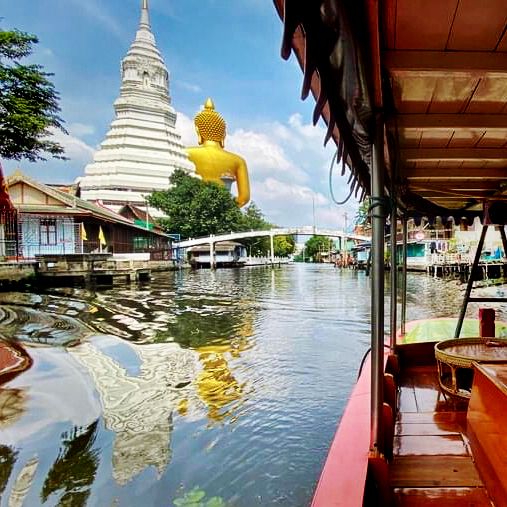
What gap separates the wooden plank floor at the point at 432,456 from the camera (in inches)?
70.1

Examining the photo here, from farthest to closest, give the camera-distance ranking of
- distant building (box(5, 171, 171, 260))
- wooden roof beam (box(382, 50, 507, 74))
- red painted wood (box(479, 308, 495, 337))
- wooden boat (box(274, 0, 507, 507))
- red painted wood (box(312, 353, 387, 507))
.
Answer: distant building (box(5, 171, 171, 260)) < red painted wood (box(479, 308, 495, 337)) < red painted wood (box(312, 353, 387, 507)) < wooden roof beam (box(382, 50, 507, 74)) < wooden boat (box(274, 0, 507, 507))

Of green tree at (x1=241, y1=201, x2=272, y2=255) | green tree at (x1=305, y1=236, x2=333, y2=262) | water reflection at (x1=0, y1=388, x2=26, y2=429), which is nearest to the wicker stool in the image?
water reflection at (x1=0, y1=388, x2=26, y2=429)

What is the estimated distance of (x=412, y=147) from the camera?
2.41 meters

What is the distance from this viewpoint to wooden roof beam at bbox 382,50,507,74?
136 centimetres

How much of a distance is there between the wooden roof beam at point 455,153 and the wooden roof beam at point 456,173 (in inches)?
13.5

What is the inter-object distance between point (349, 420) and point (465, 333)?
3.26 m

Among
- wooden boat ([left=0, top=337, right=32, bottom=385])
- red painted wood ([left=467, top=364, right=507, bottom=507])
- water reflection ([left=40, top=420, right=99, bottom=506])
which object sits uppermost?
red painted wood ([left=467, top=364, right=507, bottom=507])

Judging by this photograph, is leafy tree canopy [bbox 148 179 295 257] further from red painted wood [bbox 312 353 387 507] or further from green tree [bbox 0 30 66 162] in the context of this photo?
red painted wood [bbox 312 353 387 507]

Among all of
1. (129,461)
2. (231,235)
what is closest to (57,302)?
(129,461)

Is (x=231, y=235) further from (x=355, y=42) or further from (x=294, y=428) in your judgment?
(x=355, y=42)

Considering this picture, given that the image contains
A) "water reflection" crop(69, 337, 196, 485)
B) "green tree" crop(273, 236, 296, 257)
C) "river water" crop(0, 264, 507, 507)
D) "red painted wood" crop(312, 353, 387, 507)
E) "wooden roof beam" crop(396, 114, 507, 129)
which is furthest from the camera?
"green tree" crop(273, 236, 296, 257)

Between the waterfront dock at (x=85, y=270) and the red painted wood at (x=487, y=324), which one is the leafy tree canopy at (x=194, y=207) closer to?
the waterfront dock at (x=85, y=270)

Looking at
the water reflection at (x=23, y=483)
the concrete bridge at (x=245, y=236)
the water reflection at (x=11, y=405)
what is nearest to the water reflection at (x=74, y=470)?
the water reflection at (x=23, y=483)

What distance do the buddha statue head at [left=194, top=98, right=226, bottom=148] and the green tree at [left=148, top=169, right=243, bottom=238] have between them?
1707cm
